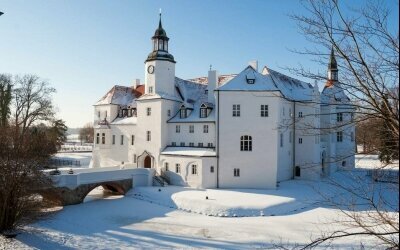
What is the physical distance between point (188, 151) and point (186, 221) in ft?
35.5

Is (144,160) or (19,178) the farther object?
(144,160)

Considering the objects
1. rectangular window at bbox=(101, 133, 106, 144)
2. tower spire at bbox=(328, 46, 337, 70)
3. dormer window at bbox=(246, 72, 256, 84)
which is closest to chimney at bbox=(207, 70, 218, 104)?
dormer window at bbox=(246, 72, 256, 84)

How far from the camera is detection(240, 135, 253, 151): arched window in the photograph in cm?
3056

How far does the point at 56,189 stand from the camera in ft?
84.0

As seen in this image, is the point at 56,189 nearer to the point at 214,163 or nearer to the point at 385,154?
the point at 214,163

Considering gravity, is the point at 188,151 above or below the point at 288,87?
below

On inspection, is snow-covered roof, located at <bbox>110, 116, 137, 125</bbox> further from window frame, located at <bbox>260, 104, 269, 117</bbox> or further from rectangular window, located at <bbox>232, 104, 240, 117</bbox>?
window frame, located at <bbox>260, 104, 269, 117</bbox>

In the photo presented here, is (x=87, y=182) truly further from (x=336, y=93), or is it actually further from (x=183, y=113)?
(x=336, y=93)

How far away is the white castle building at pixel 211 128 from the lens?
30.5 meters

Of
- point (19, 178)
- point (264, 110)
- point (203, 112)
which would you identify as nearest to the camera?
point (19, 178)

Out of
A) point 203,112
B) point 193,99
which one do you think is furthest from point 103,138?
point 203,112

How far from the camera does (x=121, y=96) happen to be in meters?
41.0

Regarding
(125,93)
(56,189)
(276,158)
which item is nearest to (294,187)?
(276,158)

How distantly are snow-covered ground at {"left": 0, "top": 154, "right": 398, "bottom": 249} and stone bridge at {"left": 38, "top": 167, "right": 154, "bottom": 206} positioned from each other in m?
1.03
